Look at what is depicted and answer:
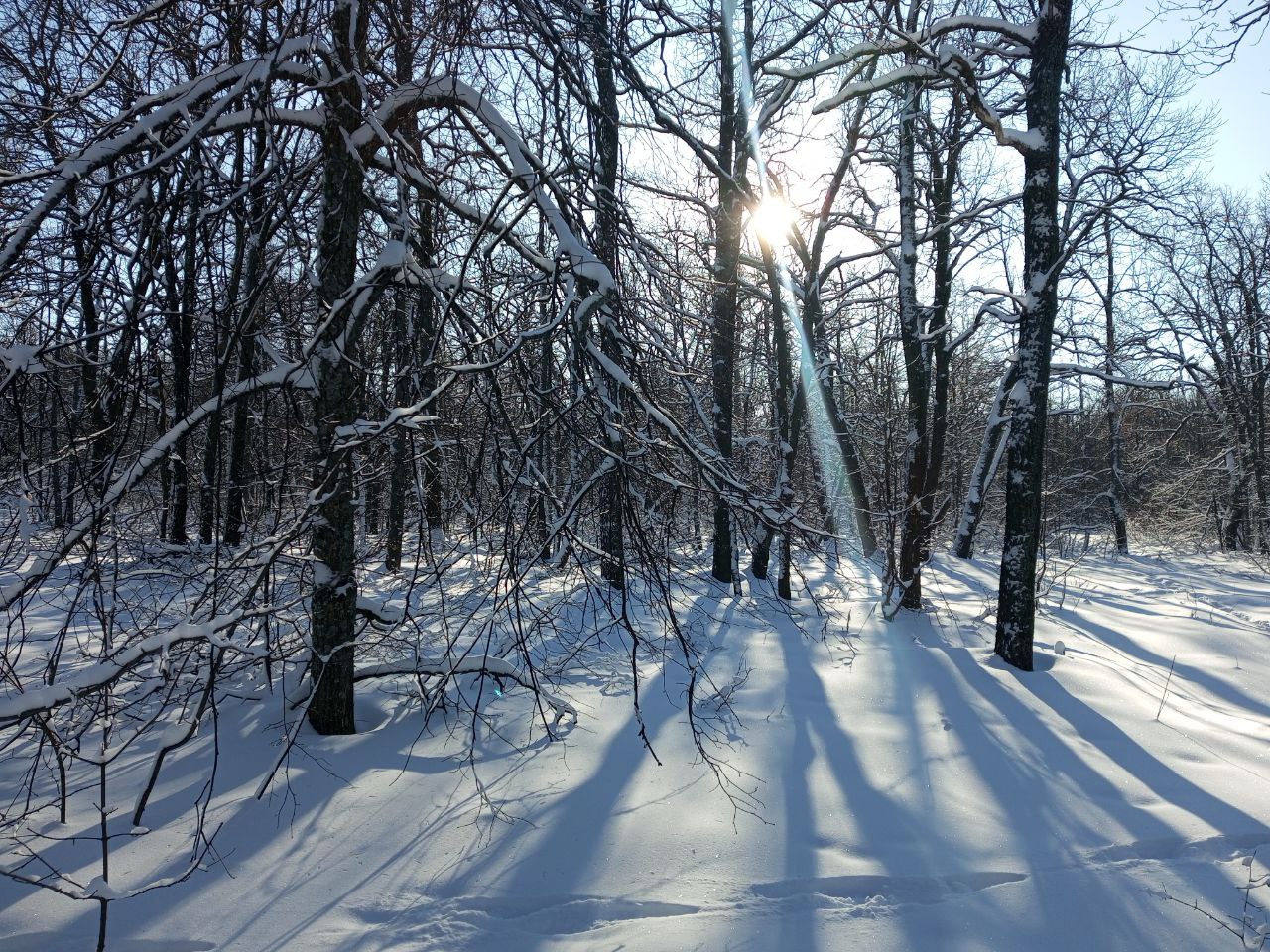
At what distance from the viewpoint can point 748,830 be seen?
12.3 feet

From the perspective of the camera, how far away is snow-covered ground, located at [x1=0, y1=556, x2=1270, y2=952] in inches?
119

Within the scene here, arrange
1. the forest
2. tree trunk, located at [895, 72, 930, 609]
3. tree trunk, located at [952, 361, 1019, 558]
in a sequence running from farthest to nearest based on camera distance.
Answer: tree trunk, located at [952, 361, 1019, 558], tree trunk, located at [895, 72, 930, 609], the forest

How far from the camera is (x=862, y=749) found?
4.77 metres

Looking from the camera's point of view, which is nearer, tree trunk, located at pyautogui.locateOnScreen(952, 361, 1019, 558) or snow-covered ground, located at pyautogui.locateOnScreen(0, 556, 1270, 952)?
snow-covered ground, located at pyautogui.locateOnScreen(0, 556, 1270, 952)

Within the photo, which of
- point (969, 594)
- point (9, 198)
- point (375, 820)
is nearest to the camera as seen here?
point (9, 198)

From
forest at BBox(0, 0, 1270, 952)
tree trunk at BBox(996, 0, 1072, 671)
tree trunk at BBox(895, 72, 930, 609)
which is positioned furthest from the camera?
tree trunk at BBox(895, 72, 930, 609)

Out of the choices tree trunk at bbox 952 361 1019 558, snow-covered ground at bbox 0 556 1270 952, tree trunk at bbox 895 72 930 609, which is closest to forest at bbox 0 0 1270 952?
snow-covered ground at bbox 0 556 1270 952

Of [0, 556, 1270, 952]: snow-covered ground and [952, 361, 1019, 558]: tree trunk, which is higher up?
[952, 361, 1019, 558]: tree trunk

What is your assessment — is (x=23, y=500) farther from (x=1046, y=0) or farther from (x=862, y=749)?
(x=1046, y=0)

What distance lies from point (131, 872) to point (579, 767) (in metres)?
2.20

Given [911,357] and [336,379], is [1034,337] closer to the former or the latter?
[911,357]

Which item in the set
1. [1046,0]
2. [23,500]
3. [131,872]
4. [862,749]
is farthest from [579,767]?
[1046,0]

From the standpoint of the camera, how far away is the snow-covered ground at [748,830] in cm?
303

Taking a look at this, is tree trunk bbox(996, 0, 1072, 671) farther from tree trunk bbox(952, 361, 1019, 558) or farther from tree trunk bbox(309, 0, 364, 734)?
tree trunk bbox(952, 361, 1019, 558)
